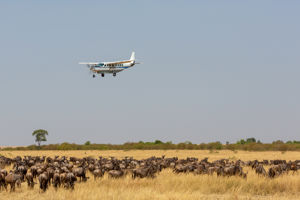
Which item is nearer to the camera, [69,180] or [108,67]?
[69,180]

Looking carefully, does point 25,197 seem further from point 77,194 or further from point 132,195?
point 132,195

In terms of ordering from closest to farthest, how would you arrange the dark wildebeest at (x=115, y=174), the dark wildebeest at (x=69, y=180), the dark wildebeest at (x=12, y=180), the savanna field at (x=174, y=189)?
the savanna field at (x=174, y=189), the dark wildebeest at (x=69, y=180), the dark wildebeest at (x=12, y=180), the dark wildebeest at (x=115, y=174)

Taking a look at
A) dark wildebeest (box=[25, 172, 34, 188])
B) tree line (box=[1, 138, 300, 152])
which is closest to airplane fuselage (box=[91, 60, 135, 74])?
tree line (box=[1, 138, 300, 152])

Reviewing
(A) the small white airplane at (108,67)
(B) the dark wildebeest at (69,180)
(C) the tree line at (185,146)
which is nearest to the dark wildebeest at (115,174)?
(B) the dark wildebeest at (69,180)

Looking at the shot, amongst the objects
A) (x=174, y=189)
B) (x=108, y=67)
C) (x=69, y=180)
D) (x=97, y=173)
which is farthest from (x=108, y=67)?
(x=69, y=180)

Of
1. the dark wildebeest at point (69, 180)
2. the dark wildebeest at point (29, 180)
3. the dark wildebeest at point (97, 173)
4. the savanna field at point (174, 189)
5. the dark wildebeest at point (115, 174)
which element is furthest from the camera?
the dark wildebeest at point (97, 173)

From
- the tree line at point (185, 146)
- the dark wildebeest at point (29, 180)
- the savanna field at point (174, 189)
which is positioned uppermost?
the tree line at point (185, 146)

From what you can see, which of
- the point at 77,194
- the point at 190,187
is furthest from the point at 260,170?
the point at 77,194

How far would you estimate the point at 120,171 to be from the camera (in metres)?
27.0

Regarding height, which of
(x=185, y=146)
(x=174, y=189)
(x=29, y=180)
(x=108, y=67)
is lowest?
(x=174, y=189)

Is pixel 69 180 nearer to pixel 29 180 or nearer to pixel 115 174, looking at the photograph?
pixel 29 180

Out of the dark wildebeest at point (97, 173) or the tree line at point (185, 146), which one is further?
the tree line at point (185, 146)

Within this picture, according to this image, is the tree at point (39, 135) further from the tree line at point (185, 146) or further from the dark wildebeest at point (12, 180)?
the dark wildebeest at point (12, 180)

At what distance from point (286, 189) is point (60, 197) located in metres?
11.2
